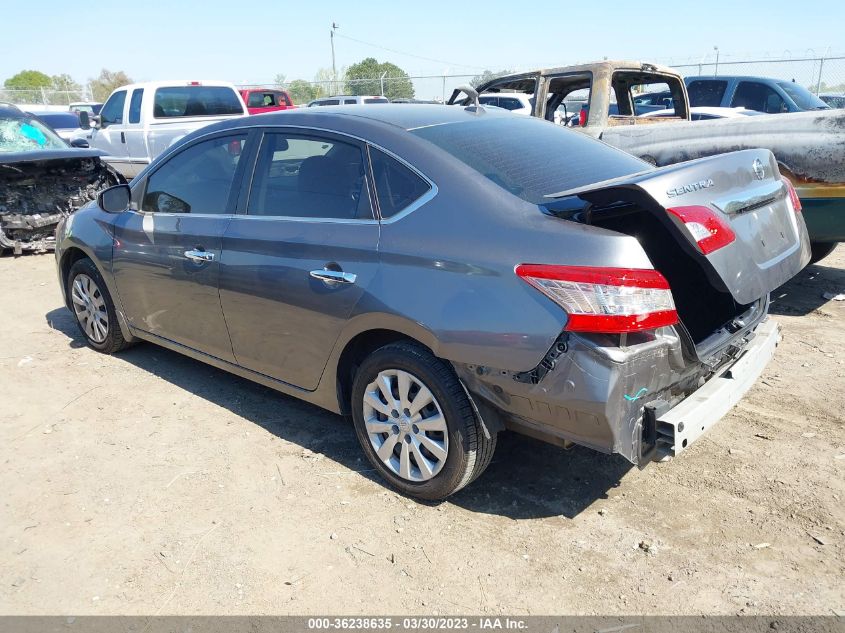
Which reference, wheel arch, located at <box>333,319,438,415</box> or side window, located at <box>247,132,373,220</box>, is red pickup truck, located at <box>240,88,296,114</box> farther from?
wheel arch, located at <box>333,319,438,415</box>

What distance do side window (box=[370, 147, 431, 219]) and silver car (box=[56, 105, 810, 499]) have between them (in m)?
0.01

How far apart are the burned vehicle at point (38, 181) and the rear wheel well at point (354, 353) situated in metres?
6.47

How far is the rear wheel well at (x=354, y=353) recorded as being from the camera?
10.7ft

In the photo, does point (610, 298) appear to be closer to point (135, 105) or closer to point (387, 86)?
point (135, 105)

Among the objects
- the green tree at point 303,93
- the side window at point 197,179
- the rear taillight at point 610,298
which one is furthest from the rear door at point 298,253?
the green tree at point 303,93

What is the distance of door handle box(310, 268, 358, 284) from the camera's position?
10.6 ft

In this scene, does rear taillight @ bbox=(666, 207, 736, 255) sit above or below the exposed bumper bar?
above

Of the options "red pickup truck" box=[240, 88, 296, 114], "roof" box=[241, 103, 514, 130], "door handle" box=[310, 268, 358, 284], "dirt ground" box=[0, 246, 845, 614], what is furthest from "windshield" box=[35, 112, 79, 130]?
"door handle" box=[310, 268, 358, 284]

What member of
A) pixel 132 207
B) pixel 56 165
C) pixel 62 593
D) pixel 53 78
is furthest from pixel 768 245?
pixel 53 78

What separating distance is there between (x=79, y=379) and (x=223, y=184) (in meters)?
1.99

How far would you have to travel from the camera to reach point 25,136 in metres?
9.07

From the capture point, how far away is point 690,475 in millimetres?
3447

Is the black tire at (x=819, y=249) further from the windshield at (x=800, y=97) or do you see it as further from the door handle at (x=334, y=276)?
the windshield at (x=800, y=97)

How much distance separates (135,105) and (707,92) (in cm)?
1001
